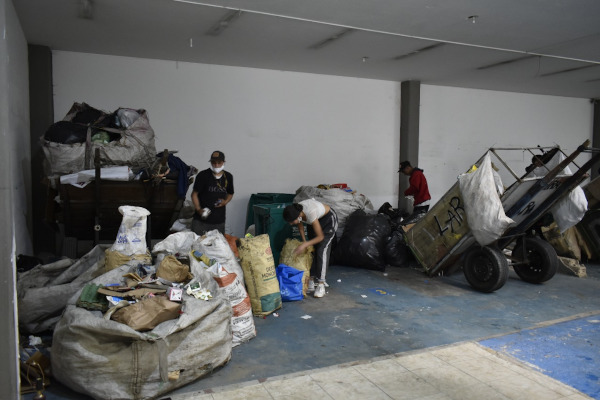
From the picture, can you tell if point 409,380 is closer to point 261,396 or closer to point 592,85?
point 261,396

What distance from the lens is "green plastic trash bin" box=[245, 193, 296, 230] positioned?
687 centimetres

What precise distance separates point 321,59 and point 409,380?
5143 millimetres

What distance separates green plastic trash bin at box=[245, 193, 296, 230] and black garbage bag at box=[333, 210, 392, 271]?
1.15 meters

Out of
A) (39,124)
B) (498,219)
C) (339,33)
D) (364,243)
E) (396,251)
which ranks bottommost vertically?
(396,251)

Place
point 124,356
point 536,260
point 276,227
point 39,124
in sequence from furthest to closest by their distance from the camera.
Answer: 1. point 39,124
2. point 276,227
3. point 536,260
4. point 124,356

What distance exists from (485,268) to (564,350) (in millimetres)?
1572

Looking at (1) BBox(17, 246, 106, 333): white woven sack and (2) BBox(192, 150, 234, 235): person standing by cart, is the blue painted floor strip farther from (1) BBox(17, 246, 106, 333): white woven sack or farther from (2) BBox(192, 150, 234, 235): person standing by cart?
(1) BBox(17, 246, 106, 333): white woven sack

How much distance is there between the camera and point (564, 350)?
134 inches

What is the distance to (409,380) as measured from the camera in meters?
2.91

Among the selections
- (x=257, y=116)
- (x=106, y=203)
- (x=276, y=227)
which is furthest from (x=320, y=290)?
(x=257, y=116)

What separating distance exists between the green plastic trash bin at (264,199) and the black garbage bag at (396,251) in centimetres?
169

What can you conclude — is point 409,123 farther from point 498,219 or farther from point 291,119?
point 498,219

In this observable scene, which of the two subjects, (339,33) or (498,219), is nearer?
(498,219)

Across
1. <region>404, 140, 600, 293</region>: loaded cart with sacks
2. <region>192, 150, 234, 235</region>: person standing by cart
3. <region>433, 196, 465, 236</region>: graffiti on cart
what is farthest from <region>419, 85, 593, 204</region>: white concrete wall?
<region>192, 150, 234, 235</region>: person standing by cart
